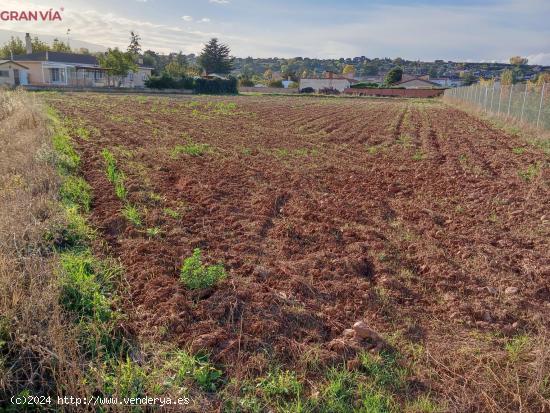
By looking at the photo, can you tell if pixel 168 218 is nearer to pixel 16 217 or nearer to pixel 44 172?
pixel 16 217

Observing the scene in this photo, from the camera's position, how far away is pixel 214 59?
273 feet

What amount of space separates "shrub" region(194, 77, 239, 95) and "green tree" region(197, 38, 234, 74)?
30951 millimetres

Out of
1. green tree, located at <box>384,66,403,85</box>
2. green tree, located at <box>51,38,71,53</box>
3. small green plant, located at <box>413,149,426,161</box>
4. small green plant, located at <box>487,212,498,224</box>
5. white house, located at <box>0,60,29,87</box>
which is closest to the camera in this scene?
small green plant, located at <box>487,212,498,224</box>

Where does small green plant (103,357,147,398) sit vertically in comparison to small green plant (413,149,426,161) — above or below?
below

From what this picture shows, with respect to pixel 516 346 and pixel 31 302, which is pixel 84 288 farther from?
pixel 516 346

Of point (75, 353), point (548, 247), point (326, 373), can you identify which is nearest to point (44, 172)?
point (75, 353)

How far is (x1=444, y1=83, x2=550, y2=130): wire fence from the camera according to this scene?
14.8m

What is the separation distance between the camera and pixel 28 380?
2838mm

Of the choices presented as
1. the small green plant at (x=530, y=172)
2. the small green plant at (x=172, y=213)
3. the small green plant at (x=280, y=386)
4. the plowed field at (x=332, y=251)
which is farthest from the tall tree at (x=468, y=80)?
the small green plant at (x=280, y=386)

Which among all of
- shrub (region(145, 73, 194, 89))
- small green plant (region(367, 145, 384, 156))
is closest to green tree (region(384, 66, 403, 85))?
shrub (region(145, 73, 194, 89))

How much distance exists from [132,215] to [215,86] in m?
48.7

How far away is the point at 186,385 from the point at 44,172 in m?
5.31

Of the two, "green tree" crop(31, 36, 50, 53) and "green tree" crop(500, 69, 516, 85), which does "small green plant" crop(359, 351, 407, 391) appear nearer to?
"green tree" crop(500, 69, 516, 85)

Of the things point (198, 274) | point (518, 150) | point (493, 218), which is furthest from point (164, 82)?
point (198, 274)
